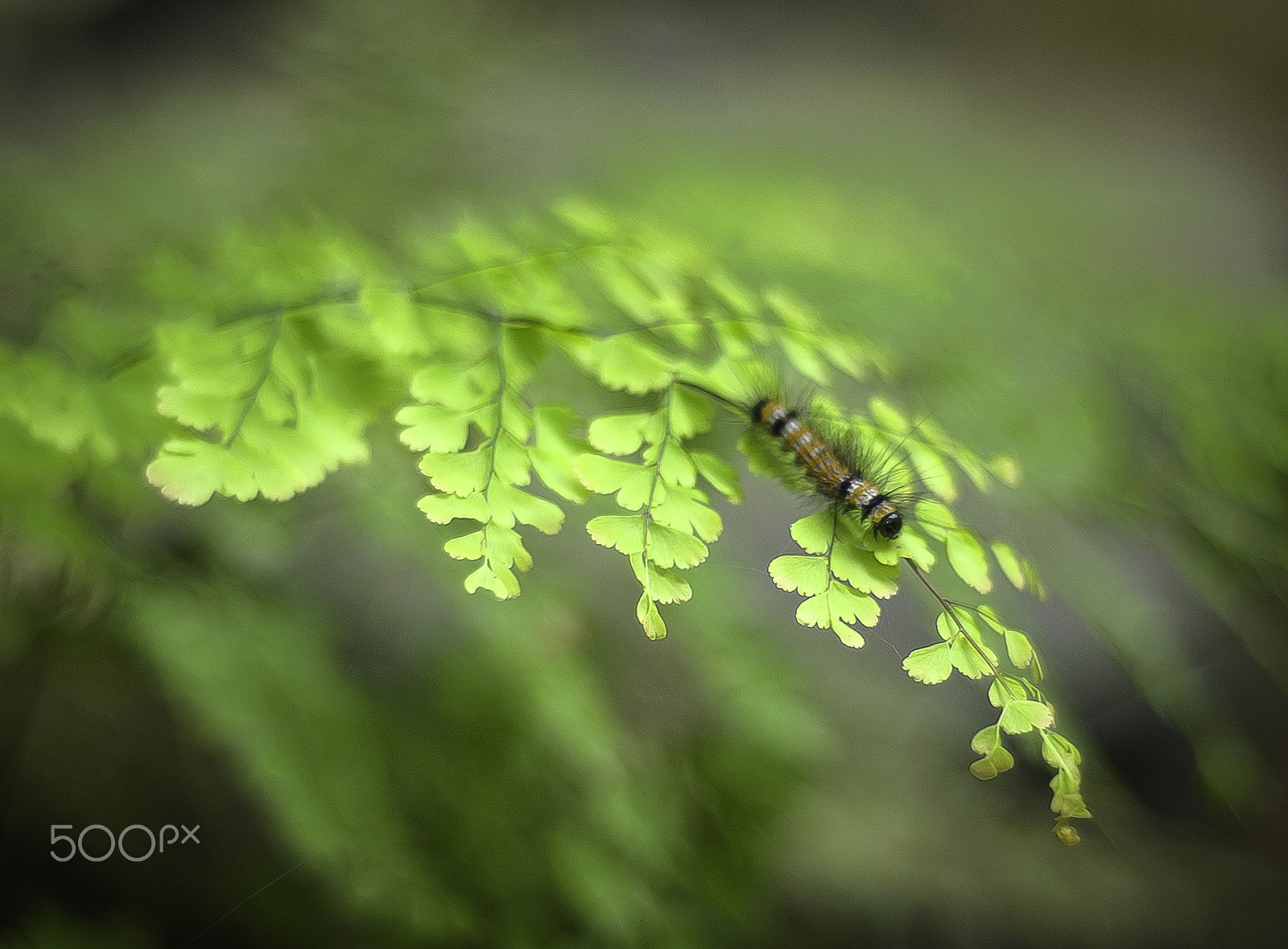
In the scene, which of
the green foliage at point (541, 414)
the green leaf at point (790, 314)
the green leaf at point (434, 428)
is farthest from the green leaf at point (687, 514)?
the green leaf at point (790, 314)

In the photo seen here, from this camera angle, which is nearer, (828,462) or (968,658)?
(968,658)

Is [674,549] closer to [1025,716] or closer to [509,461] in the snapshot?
[509,461]

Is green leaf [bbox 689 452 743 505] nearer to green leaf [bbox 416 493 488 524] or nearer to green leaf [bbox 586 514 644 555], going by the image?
green leaf [bbox 586 514 644 555]

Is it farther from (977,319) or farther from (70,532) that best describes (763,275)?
(70,532)

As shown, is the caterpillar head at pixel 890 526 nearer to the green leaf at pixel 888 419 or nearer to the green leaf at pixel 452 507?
the green leaf at pixel 888 419

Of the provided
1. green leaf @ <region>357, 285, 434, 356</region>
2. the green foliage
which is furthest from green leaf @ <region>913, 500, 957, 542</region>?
green leaf @ <region>357, 285, 434, 356</region>

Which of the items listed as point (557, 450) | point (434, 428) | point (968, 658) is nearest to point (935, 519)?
point (968, 658)

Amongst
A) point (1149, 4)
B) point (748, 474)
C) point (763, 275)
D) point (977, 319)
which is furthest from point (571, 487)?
point (1149, 4)
